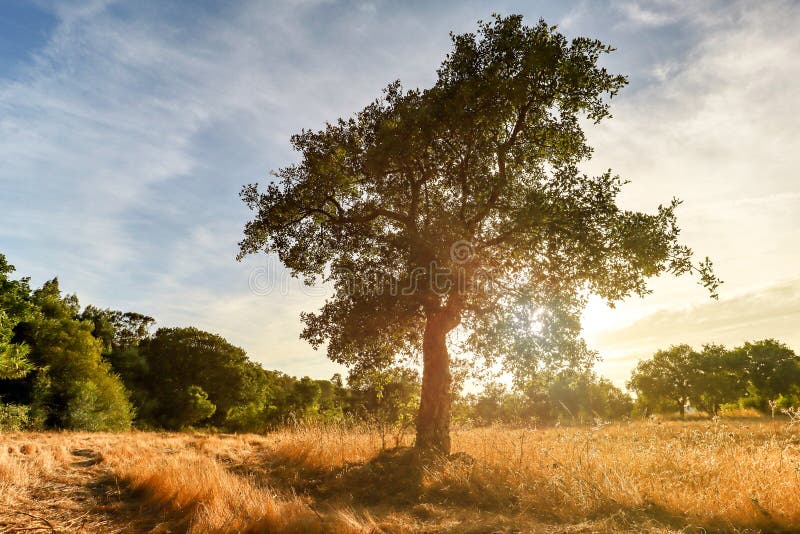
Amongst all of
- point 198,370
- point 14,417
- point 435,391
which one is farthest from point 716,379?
point 14,417

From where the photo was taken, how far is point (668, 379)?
177ft

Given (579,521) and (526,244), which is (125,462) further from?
(526,244)

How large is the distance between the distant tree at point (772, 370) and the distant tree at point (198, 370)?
62.2 metres

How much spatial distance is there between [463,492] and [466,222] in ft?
22.7

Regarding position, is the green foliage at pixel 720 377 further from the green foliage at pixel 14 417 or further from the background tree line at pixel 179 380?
the green foliage at pixel 14 417

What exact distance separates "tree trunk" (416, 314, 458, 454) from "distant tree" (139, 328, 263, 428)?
46.5m

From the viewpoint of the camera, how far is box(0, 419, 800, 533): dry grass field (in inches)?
203

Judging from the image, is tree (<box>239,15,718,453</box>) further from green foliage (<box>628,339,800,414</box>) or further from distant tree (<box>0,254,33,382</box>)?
green foliage (<box>628,339,800,414</box>)

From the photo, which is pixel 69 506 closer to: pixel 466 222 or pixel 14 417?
pixel 466 222

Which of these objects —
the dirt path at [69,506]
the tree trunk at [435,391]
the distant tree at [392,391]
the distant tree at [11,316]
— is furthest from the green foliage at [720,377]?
the distant tree at [11,316]

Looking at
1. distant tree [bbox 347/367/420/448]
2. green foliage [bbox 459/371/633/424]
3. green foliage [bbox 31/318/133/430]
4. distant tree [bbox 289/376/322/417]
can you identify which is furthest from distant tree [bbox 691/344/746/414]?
green foliage [bbox 31/318/133/430]

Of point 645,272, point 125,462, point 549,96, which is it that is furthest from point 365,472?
point 549,96

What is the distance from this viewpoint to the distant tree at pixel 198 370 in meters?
51.6

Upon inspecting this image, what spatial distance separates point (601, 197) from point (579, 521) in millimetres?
7589
